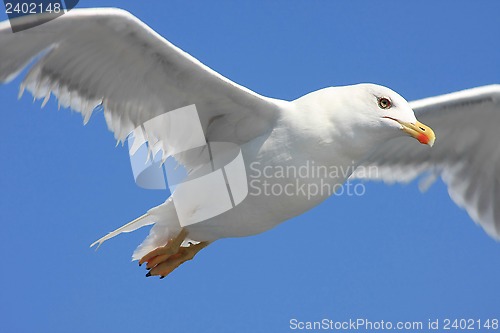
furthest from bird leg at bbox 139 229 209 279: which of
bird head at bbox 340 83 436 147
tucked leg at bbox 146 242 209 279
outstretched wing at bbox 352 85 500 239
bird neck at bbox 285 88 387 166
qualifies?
bird head at bbox 340 83 436 147

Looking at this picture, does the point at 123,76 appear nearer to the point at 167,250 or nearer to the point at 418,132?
the point at 167,250

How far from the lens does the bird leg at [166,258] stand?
289 inches

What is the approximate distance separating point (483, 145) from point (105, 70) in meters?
4.01

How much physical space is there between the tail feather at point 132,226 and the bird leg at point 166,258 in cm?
26

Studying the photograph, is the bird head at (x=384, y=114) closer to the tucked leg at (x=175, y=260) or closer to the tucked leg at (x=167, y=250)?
the tucked leg at (x=167, y=250)

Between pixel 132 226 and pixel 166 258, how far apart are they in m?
0.42

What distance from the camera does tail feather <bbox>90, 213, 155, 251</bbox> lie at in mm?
7242

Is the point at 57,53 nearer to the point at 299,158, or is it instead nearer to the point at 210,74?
the point at 210,74

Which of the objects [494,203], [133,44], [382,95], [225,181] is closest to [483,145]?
[494,203]

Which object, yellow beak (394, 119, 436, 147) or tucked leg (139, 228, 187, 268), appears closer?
yellow beak (394, 119, 436, 147)

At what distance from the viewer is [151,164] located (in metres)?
6.86

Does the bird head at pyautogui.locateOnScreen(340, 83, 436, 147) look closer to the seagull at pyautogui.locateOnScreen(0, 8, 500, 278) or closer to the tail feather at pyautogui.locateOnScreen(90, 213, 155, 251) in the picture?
the seagull at pyautogui.locateOnScreen(0, 8, 500, 278)

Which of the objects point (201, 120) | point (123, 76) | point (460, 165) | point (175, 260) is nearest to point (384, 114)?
point (201, 120)

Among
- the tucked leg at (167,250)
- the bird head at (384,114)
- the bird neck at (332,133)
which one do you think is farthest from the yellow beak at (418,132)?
the tucked leg at (167,250)
